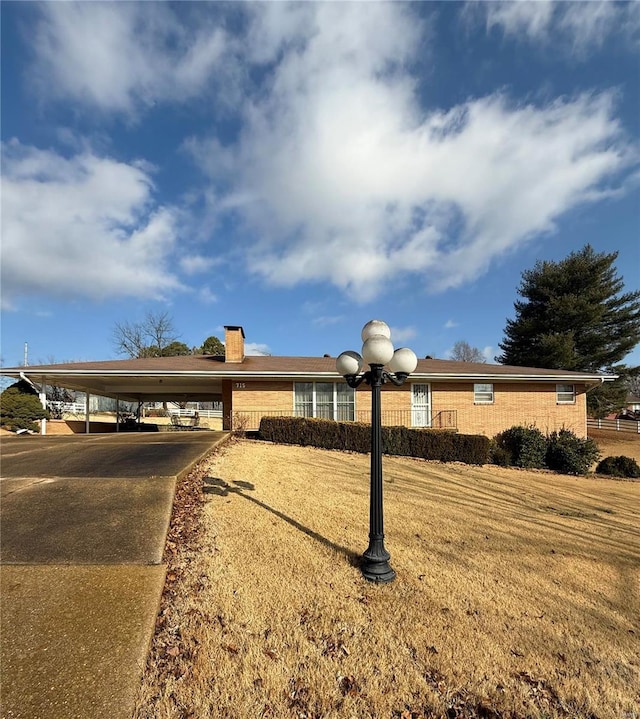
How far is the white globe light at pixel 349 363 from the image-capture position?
4.68 meters

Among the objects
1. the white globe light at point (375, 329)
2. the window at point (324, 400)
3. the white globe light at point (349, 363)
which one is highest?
the white globe light at point (375, 329)

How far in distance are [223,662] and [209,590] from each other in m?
0.87

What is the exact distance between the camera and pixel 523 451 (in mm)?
12555

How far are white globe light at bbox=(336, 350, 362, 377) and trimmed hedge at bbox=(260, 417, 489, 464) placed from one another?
7.54 m

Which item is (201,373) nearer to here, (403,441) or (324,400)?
(324,400)

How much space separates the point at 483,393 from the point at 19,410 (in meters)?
17.5

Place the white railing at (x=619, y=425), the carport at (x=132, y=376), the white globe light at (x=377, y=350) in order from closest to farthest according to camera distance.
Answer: the white globe light at (x=377, y=350)
the carport at (x=132, y=376)
the white railing at (x=619, y=425)

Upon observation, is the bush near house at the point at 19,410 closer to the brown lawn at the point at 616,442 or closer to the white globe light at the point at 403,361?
the white globe light at the point at 403,361

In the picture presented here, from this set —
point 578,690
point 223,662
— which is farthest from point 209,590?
point 578,690

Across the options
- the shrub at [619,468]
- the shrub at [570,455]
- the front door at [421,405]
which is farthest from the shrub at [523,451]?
the front door at [421,405]

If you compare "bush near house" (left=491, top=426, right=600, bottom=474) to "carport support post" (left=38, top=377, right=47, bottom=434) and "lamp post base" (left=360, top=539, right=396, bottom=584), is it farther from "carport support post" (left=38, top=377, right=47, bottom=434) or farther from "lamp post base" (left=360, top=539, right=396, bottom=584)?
"carport support post" (left=38, top=377, right=47, bottom=434)

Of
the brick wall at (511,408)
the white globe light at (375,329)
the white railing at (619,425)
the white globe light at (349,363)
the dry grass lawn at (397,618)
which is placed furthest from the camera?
Result: the white railing at (619,425)

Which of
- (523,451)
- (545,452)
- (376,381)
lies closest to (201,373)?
(523,451)

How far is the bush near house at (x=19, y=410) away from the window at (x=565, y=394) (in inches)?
804
